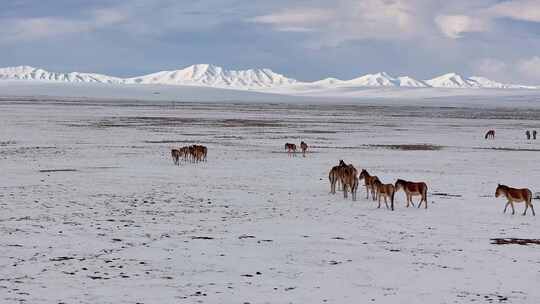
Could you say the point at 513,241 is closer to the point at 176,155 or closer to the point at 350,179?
the point at 350,179

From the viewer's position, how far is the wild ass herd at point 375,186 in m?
15.7

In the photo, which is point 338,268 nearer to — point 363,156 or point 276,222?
point 276,222

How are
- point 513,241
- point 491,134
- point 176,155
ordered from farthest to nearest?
point 491,134 < point 176,155 < point 513,241

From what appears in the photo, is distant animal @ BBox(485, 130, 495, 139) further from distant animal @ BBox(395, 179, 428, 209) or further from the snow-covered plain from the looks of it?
distant animal @ BBox(395, 179, 428, 209)

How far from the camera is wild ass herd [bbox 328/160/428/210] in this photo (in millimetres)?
15664

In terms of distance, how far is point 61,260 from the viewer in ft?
34.5

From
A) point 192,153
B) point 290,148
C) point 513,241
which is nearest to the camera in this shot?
point 513,241

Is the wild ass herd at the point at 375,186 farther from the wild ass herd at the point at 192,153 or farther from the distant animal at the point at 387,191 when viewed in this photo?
the wild ass herd at the point at 192,153

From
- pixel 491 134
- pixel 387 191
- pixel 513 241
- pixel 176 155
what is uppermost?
pixel 491 134

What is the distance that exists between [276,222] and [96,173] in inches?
344

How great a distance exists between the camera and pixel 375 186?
52.7 ft

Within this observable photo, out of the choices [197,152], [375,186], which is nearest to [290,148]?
[197,152]

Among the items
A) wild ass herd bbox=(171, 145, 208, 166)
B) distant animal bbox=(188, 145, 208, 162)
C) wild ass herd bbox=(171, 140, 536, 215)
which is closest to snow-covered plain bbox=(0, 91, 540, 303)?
wild ass herd bbox=(171, 140, 536, 215)

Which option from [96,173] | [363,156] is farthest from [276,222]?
[363,156]
